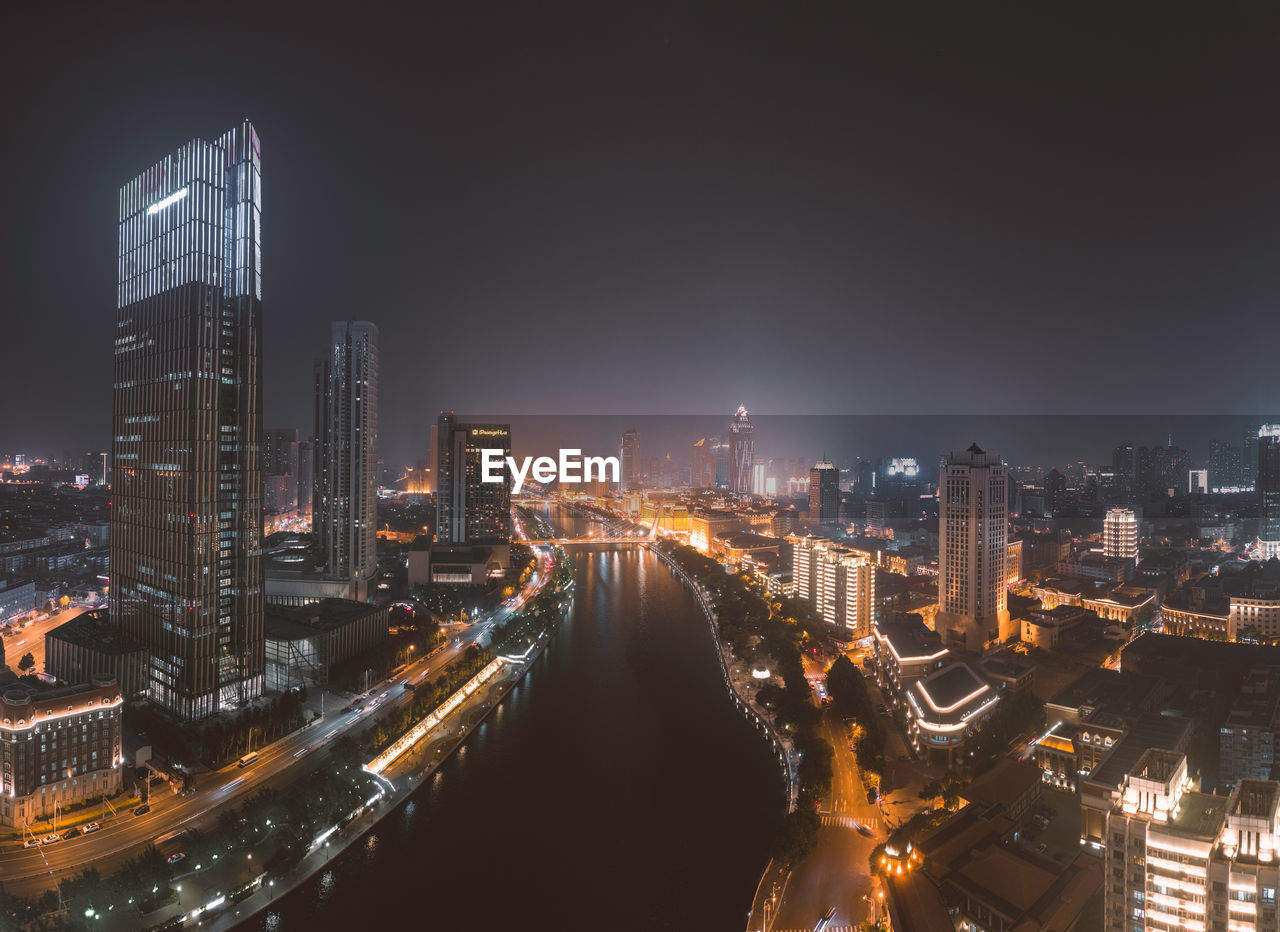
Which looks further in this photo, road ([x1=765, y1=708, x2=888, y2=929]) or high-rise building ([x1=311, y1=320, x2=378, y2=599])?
high-rise building ([x1=311, y1=320, x2=378, y2=599])

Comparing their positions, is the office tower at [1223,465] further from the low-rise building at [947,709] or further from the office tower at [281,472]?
the office tower at [281,472]


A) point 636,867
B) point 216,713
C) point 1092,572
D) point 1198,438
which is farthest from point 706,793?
point 1198,438

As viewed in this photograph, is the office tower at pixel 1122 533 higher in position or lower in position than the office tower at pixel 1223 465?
lower

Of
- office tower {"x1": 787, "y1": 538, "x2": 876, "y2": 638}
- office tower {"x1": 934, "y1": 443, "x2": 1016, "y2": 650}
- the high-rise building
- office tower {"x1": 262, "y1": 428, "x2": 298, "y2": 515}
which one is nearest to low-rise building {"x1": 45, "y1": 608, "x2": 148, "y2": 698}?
the high-rise building

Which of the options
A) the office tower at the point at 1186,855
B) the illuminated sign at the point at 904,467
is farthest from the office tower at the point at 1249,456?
the office tower at the point at 1186,855

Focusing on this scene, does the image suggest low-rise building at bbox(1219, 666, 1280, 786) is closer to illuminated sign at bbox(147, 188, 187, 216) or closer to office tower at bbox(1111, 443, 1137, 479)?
illuminated sign at bbox(147, 188, 187, 216)

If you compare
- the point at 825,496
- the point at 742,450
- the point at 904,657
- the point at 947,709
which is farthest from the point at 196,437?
the point at 742,450
